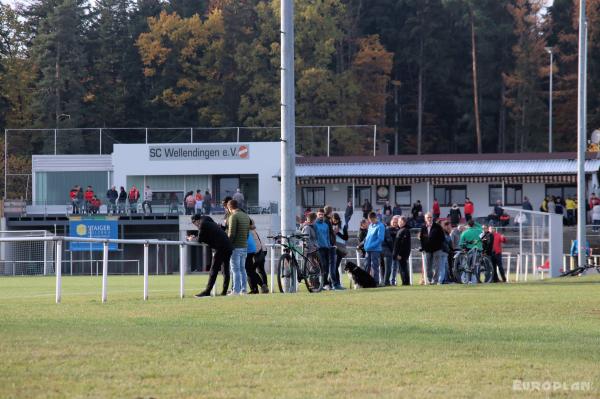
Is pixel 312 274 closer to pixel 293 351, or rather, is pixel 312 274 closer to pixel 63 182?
pixel 293 351

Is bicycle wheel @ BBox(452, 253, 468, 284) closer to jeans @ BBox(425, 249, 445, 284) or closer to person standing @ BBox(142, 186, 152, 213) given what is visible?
jeans @ BBox(425, 249, 445, 284)

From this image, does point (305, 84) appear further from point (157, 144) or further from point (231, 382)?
point (231, 382)

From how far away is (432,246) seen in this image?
29.3m

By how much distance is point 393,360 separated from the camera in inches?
436

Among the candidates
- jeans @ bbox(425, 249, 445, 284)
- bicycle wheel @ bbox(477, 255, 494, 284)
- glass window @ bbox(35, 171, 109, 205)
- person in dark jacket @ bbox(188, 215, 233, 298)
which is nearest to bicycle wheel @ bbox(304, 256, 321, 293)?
person in dark jacket @ bbox(188, 215, 233, 298)

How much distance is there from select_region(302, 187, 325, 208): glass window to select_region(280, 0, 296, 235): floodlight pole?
46271 mm

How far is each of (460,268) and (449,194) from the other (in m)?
41.2

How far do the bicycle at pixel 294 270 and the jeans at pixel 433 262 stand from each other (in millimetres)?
5727

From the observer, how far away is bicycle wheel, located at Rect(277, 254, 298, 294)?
24.5 m

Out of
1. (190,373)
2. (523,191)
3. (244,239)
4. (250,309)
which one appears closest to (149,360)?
(190,373)

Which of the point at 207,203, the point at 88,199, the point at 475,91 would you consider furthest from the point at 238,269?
the point at 475,91

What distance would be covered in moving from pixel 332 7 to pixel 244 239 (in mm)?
70769

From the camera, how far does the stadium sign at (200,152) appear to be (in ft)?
241

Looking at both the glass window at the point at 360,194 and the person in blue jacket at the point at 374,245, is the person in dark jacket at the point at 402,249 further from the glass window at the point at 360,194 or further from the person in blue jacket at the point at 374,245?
the glass window at the point at 360,194
